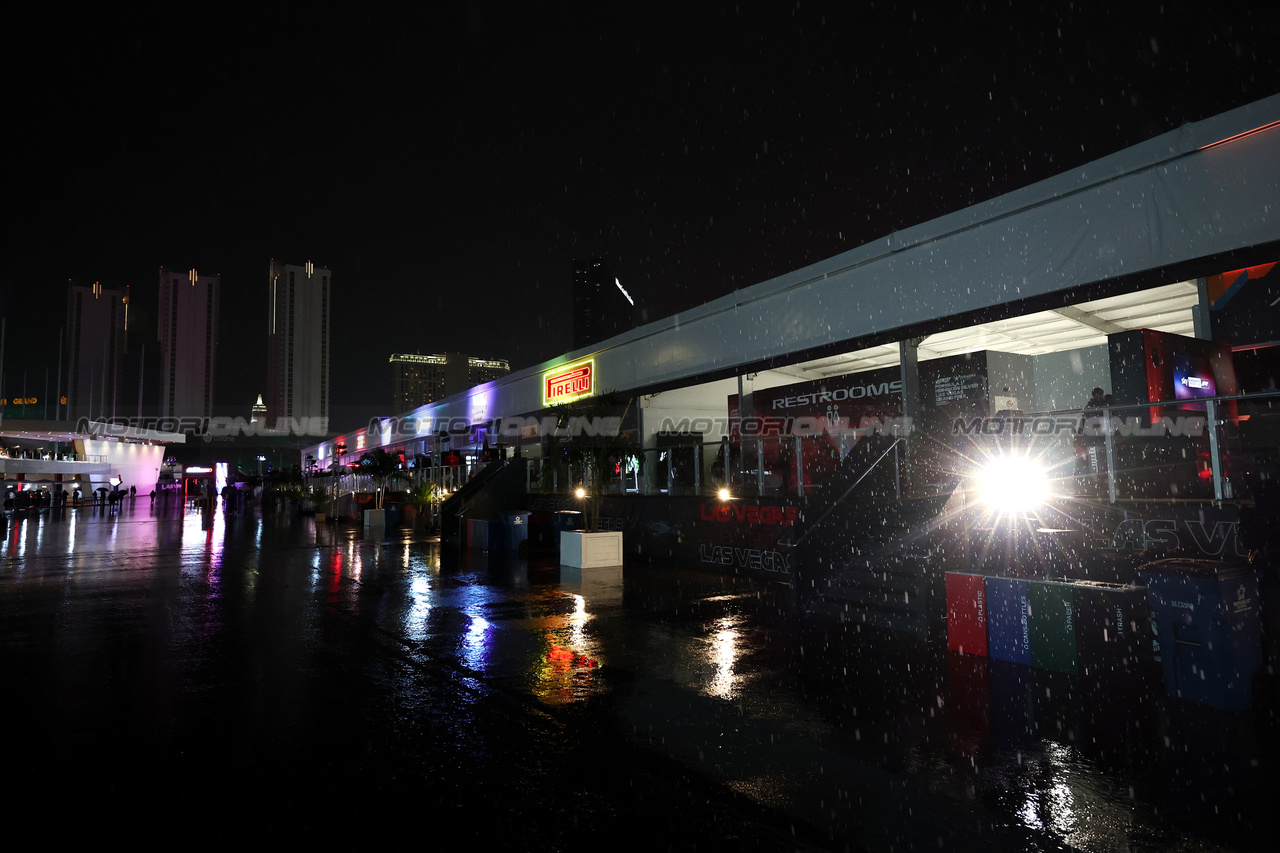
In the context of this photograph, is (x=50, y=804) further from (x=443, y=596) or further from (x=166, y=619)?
(x=443, y=596)

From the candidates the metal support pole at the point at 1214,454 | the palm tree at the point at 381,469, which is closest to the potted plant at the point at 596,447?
the metal support pole at the point at 1214,454

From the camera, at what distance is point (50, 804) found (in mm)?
3566

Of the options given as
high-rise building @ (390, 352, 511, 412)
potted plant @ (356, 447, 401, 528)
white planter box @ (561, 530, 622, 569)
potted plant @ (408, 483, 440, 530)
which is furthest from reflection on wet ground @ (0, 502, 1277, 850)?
high-rise building @ (390, 352, 511, 412)

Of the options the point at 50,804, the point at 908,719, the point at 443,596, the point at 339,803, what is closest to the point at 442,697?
the point at 339,803

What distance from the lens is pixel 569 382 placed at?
2316cm

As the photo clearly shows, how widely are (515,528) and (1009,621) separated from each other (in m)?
12.3

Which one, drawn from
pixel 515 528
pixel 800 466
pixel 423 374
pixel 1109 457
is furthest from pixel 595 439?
pixel 423 374

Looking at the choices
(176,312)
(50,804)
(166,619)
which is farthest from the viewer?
(176,312)

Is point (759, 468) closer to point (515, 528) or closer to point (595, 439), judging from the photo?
point (595, 439)

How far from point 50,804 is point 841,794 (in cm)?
411

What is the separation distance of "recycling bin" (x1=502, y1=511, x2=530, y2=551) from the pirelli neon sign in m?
5.80

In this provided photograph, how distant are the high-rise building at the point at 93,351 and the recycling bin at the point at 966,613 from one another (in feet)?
534

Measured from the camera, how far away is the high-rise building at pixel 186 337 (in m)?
138

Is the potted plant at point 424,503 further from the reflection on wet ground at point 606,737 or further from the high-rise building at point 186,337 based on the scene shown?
the high-rise building at point 186,337
